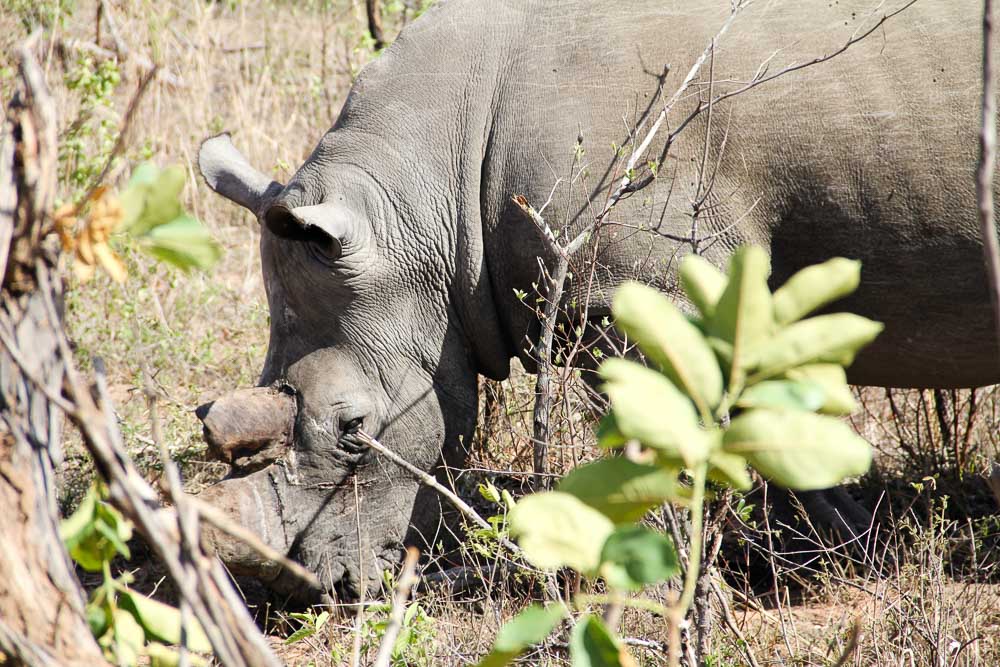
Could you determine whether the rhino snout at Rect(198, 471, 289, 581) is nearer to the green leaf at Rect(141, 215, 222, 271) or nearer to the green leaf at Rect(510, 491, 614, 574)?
the green leaf at Rect(141, 215, 222, 271)

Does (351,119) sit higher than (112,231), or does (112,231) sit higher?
(351,119)

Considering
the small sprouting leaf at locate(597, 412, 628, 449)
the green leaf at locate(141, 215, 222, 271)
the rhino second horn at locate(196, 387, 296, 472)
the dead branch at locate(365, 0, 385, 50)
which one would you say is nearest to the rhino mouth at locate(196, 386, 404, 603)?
the rhino second horn at locate(196, 387, 296, 472)

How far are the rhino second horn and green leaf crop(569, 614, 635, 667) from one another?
9.28 feet

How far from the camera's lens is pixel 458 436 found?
4.11 metres

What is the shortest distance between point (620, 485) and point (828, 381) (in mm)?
220

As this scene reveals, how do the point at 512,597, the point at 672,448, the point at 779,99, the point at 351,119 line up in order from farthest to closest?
the point at 351,119 → the point at 512,597 → the point at 779,99 → the point at 672,448

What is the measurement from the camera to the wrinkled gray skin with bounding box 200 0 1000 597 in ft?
11.2

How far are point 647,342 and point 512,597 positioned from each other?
9.65 ft

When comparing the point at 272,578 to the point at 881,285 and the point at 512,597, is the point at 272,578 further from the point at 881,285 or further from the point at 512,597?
the point at 881,285

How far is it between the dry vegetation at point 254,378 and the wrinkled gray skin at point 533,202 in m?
0.40

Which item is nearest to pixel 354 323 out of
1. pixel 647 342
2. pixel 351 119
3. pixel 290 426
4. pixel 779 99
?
pixel 290 426

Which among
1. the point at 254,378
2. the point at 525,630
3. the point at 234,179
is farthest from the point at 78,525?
the point at 254,378

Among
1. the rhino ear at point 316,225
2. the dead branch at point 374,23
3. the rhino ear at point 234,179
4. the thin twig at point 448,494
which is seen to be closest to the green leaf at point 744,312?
the thin twig at point 448,494

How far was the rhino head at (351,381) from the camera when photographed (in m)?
3.86
